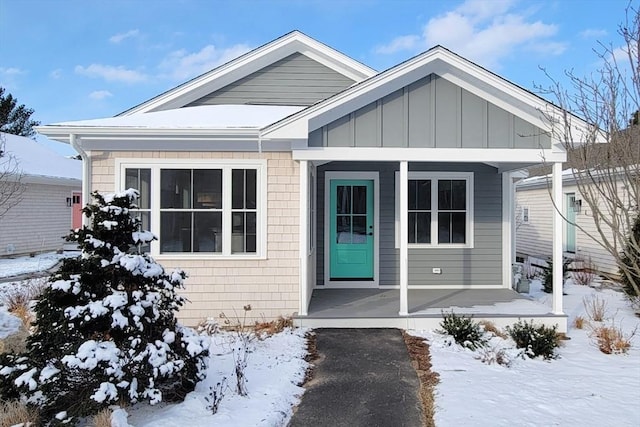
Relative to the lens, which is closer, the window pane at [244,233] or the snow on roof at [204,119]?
the snow on roof at [204,119]

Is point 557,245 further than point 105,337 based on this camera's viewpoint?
Yes

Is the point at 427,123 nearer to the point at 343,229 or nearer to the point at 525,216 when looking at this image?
the point at 343,229

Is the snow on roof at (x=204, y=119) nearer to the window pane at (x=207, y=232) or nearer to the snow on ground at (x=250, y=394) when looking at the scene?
the window pane at (x=207, y=232)

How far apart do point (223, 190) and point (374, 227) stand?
3520 mm

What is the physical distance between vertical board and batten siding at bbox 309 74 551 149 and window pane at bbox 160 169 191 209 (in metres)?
2.12

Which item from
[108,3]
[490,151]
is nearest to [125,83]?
[108,3]

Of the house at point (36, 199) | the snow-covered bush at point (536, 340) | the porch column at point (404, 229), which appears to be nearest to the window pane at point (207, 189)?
the porch column at point (404, 229)

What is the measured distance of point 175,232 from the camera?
732 centimetres

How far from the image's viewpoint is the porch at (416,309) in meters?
7.02

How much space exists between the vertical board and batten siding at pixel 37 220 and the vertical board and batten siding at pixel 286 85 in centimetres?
954

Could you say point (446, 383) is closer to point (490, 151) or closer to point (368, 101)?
point (490, 151)

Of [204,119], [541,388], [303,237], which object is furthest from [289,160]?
[541,388]

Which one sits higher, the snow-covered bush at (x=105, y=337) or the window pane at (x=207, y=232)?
the window pane at (x=207, y=232)

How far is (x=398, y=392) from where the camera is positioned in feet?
16.0
